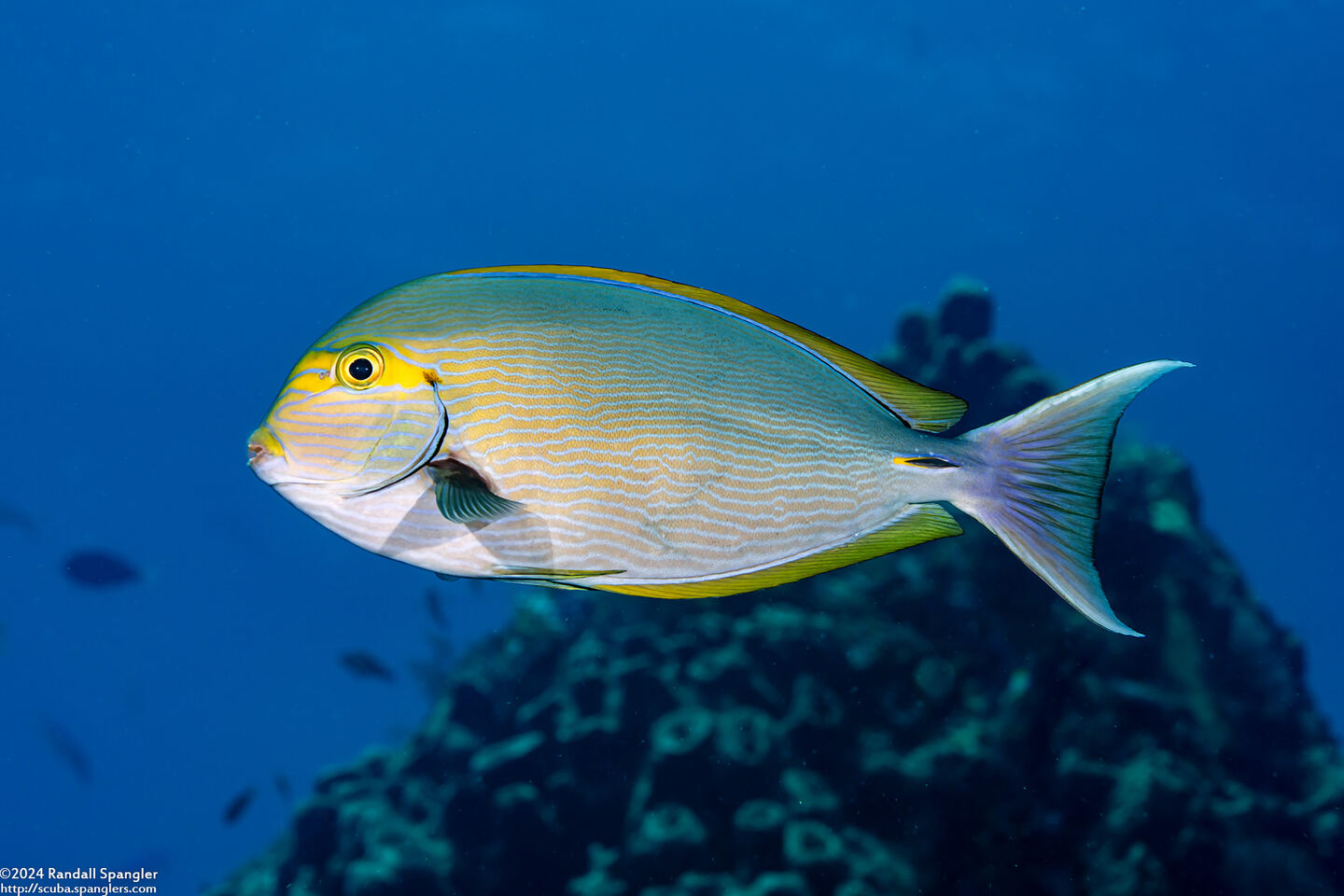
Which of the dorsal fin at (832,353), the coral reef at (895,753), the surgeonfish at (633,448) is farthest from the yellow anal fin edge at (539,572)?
the coral reef at (895,753)

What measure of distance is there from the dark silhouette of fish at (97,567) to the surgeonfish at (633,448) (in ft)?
33.8

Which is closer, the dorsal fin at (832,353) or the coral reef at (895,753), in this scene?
the dorsal fin at (832,353)

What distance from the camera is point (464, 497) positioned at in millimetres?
900

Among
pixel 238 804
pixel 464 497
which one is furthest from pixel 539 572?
pixel 238 804

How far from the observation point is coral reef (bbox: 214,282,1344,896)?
11.4 feet

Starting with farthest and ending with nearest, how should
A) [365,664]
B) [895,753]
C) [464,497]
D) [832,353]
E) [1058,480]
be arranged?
[365,664]
[895,753]
[832,353]
[1058,480]
[464,497]

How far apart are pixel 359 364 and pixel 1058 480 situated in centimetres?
112

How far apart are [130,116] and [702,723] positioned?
154 feet

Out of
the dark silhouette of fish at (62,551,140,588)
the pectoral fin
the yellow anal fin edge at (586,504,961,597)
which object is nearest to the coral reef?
the yellow anal fin edge at (586,504,961,597)

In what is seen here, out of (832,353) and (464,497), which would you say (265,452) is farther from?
(832,353)

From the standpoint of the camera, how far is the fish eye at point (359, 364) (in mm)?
953

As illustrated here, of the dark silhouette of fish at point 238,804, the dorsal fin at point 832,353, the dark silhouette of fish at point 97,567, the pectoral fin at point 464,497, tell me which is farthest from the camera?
the dark silhouette of fish at point 97,567

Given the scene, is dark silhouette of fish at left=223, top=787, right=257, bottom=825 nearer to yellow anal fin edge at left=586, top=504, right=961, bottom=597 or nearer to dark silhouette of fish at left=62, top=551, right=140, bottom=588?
dark silhouette of fish at left=62, top=551, right=140, bottom=588

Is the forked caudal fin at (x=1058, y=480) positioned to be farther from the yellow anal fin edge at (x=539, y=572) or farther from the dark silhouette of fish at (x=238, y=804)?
the dark silhouette of fish at (x=238, y=804)
